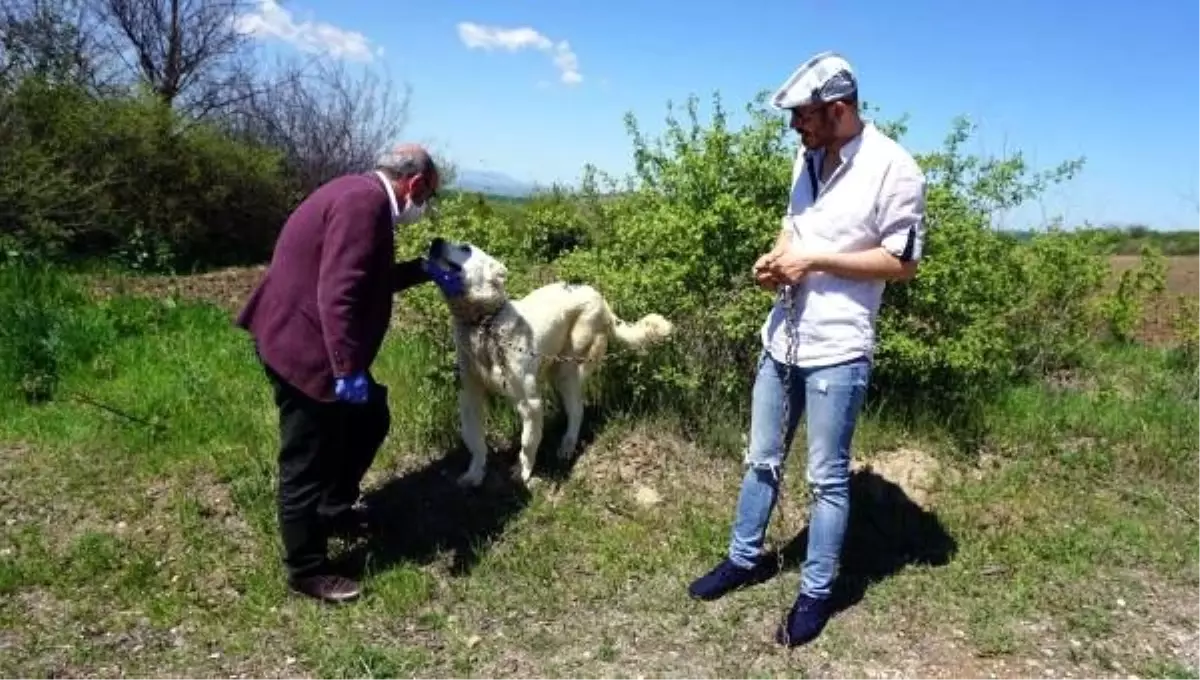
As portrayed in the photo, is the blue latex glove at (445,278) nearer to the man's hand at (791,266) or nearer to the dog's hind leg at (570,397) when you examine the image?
the dog's hind leg at (570,397)

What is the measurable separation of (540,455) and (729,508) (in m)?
1.04

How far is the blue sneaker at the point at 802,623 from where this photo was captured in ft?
12.4

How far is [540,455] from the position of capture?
5.25 m

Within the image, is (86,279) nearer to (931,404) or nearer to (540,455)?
(540,455)

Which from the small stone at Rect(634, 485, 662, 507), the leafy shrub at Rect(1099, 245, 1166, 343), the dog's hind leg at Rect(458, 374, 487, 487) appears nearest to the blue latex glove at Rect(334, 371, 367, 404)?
the dog's hind leg at Rect(458, 374, 487, 487)

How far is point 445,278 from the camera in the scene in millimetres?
4207

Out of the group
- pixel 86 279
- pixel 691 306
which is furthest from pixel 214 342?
pixel 691 306

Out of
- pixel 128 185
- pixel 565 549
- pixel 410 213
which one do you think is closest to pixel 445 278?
pixel 410 213

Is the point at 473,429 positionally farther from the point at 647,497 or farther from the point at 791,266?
the point at 791,266

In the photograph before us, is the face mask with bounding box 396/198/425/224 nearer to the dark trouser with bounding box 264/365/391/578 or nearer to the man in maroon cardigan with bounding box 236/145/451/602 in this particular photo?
the man in maroon cardigan with bounding box 236/145/451/602

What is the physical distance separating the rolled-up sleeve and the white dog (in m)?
1.75

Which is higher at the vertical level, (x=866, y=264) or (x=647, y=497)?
(x=866, y=264)

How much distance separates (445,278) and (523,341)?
1.83 feet

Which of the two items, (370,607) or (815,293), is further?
(370,607)
